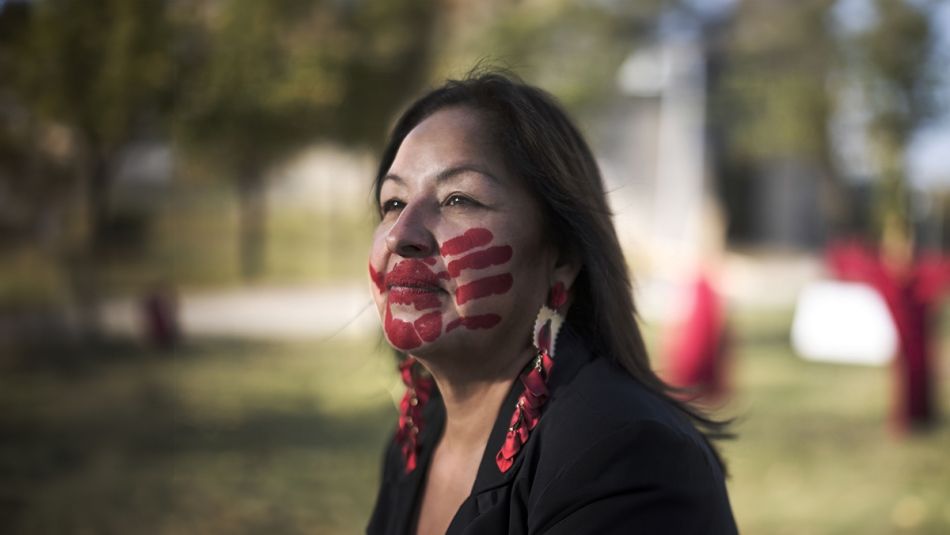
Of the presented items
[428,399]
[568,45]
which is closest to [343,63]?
[568,45]

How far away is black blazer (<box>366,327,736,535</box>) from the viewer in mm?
1260

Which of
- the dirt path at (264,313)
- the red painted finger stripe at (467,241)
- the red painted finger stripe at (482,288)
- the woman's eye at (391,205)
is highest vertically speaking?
the woman's eye at (391,205)

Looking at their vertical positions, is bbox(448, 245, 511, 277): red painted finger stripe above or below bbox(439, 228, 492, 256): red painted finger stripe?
below

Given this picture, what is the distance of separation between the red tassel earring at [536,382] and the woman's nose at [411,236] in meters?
0.24

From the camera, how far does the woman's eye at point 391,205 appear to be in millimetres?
1605

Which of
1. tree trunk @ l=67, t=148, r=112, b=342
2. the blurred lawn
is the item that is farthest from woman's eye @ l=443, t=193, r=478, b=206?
tree trunk @ l=67, t=148, r=112, b=342

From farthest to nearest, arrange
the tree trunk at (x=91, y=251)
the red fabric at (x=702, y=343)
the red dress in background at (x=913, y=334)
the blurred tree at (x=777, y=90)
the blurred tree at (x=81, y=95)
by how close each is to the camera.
Answer: the blurred tree at (x=777, y=90), the red fabric at (x=702, y=343), the red dress in background at (x=913, y=334), the tree trunk at (x=91, y=251), the blurred tree at (x=81, y=95)

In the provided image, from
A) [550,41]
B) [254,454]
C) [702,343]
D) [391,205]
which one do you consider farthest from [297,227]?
[391,205]

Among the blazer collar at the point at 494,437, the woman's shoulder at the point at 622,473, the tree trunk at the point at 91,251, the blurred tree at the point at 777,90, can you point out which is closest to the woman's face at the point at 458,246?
the blazer collar at the point at 494,437

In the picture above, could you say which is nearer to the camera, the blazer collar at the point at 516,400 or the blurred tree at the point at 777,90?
the blazer collar at the point at 516,400

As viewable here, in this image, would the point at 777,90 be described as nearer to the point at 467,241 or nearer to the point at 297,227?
the point at 297,227

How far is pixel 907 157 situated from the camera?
32.2 ft

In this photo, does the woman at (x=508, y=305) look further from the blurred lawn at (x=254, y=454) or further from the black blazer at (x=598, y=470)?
the blurred lawn at (x=254, y=454)

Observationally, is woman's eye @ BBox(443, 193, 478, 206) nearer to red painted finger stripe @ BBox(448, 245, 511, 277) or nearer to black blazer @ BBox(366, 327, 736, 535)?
red painted finger stripe @ BBox(448, 245, 511, 277)
